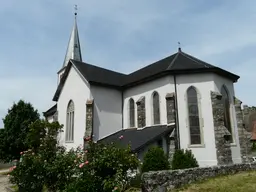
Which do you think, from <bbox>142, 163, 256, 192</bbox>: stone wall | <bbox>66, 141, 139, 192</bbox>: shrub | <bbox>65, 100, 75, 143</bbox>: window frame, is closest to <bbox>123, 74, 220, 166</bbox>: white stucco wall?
<bbox>142, 163, 256, 192</bbox>: stone wall

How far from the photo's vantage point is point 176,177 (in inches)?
342

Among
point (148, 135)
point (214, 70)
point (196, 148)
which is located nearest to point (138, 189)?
point (148, 135)

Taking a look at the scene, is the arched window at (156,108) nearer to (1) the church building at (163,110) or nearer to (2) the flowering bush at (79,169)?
(1) the church building at (163,110)

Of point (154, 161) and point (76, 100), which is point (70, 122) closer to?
point (76, 100)

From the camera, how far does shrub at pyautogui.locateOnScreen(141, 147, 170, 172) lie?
12297mm

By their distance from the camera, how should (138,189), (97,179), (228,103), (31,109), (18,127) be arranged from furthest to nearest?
(31,109) < (18,127) < (228,103) < (138,189) < (97,179)

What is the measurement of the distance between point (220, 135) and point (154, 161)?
4926 millimetres

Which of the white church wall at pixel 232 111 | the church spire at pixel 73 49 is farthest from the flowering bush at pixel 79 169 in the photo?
the church spire at pixel 73 49

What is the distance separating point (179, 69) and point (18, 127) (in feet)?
64.4

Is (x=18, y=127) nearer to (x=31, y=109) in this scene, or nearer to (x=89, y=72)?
(x=31, y=109)

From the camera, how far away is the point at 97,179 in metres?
7.66

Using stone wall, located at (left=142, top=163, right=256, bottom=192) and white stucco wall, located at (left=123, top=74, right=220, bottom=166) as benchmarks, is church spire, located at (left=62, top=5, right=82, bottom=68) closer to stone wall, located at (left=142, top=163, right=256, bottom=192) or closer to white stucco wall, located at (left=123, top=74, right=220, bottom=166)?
white stucco wall, located at (left=123, top=74, right=220, bottom=166)

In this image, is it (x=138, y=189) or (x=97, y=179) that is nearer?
(x=97, y=179)

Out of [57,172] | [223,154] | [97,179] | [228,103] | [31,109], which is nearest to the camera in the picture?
[97,179]
